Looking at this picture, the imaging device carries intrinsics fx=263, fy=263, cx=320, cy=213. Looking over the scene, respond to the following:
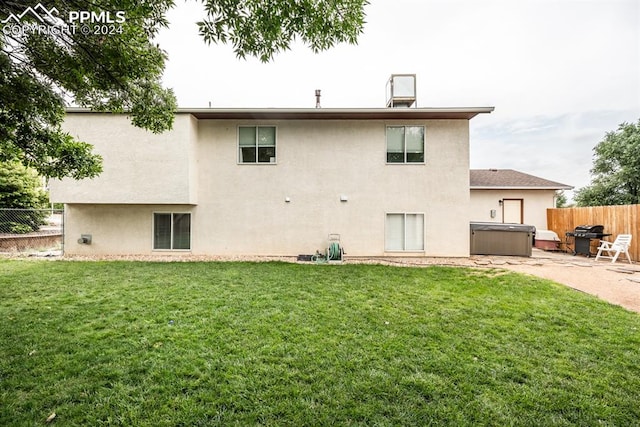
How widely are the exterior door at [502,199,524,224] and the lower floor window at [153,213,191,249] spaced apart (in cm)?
1461

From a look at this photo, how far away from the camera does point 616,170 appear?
1708cm

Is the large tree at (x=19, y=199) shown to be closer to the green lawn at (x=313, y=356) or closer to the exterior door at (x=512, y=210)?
the green lawn at (x=313, y=356)

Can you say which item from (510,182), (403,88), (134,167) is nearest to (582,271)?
(510,182)

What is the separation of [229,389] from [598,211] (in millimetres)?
13862

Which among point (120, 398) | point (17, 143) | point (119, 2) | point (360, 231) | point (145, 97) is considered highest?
point (119, 2)

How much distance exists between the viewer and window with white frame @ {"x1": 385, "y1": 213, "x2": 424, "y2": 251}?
30.7 ft

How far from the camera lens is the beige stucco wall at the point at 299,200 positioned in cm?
927

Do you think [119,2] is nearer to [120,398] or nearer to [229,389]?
[120,398]

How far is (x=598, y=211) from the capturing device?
32.9 ft

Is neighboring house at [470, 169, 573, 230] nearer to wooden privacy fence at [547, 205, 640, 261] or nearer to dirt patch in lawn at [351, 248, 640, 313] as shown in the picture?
wooden privacy fence at [547, 205, 640, 261]

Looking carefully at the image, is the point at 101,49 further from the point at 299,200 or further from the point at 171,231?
the point at 171,231

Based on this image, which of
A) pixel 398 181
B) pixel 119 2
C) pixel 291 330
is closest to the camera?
pixel 119 2

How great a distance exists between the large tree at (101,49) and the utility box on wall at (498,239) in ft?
29.8

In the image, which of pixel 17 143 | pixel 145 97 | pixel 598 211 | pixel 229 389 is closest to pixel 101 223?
pixel 17 143
